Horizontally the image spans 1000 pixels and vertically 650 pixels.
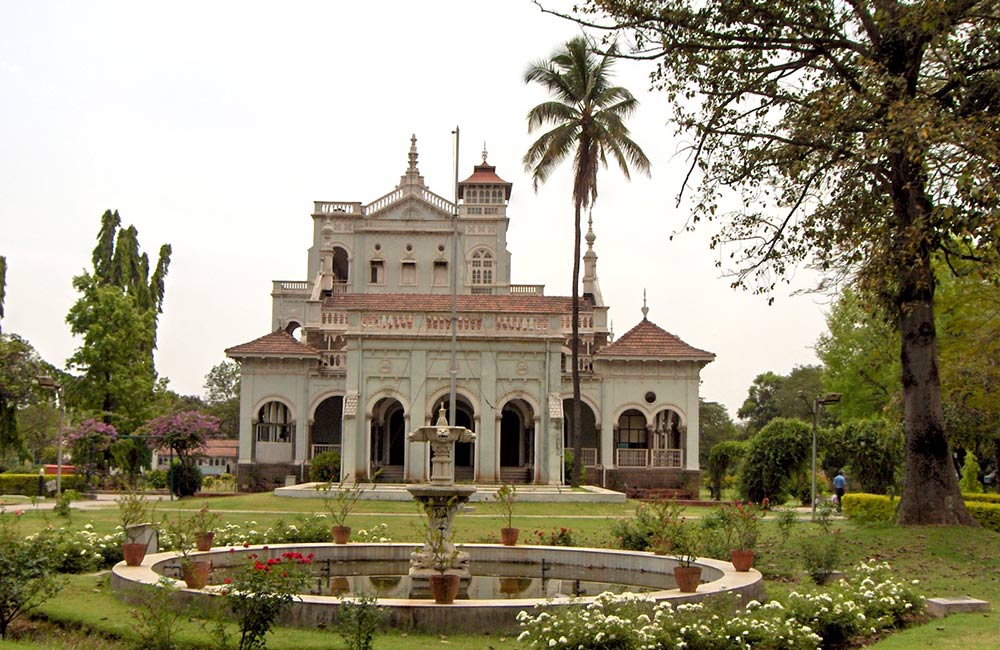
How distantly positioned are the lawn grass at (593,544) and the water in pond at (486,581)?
258 cm

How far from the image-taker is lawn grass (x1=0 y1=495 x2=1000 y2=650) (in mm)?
11156

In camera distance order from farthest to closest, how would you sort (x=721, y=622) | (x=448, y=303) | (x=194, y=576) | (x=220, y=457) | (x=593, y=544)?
(x=220, y=457) → (x=448, y=303) → (x=593, y=544) → (x=194, y=576) → (x=721, y=622)

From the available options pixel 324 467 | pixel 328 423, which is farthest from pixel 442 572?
pixel 328 423

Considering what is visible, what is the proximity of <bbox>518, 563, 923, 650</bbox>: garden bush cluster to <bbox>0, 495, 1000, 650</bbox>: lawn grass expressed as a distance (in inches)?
16.4

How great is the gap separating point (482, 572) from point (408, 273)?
131ft

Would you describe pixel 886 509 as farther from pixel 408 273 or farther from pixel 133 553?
pixel 408 273

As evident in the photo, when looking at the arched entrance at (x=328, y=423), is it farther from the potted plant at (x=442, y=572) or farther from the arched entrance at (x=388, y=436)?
the potted plant at (x=442, y=572)

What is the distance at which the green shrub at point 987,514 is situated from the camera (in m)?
23.8

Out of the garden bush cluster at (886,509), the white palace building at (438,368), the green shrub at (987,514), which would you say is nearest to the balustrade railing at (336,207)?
the white palace building at (438,368)

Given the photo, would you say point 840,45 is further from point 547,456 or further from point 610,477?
point 610,477

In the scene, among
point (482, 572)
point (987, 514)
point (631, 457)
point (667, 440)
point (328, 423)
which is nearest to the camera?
point (482, 572)

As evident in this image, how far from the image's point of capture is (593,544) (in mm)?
20188

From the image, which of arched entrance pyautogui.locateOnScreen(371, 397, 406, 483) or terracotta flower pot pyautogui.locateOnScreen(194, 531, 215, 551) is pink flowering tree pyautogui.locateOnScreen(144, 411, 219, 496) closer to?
arched entrance pyautogui.locateOnScreen(371, 397, 406, 483)

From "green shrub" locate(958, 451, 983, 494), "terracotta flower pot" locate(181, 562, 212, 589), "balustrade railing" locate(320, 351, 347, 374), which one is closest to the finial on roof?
"balustrade railing" locate(320, 351, 347, 374)
